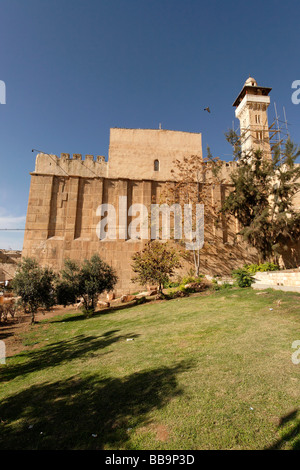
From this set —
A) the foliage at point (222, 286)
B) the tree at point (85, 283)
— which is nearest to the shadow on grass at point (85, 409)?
the tree at point (85, 283)

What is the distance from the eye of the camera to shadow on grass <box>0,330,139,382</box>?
5105 mm

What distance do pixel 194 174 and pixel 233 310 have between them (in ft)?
45.1

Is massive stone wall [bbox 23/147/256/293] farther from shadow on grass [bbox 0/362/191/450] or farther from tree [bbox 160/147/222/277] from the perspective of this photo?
shadow on grass [bbox 0/362/191/450]

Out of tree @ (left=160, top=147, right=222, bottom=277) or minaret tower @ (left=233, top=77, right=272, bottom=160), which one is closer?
tree @ (left=160, top=147, right=222, bottom=277)

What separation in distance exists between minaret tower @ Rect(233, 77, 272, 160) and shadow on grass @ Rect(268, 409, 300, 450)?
78.0 ft

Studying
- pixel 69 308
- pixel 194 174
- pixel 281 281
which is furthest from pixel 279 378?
pixel 194 174

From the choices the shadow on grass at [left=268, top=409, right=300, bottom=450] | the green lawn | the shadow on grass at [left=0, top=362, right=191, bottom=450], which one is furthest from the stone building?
the shadow on grass at [left=268, top=409, right=300, bottom=450]

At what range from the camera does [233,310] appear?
25.3 feet

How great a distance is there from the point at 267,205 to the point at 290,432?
16.9 meters

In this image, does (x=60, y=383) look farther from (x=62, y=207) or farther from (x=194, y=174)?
(x=194, y=174)

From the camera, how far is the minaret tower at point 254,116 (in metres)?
22.9

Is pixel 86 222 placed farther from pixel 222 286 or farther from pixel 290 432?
pixel 290 432

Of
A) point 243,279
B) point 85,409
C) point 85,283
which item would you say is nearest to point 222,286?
point 243,279

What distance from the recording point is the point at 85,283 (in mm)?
11164
